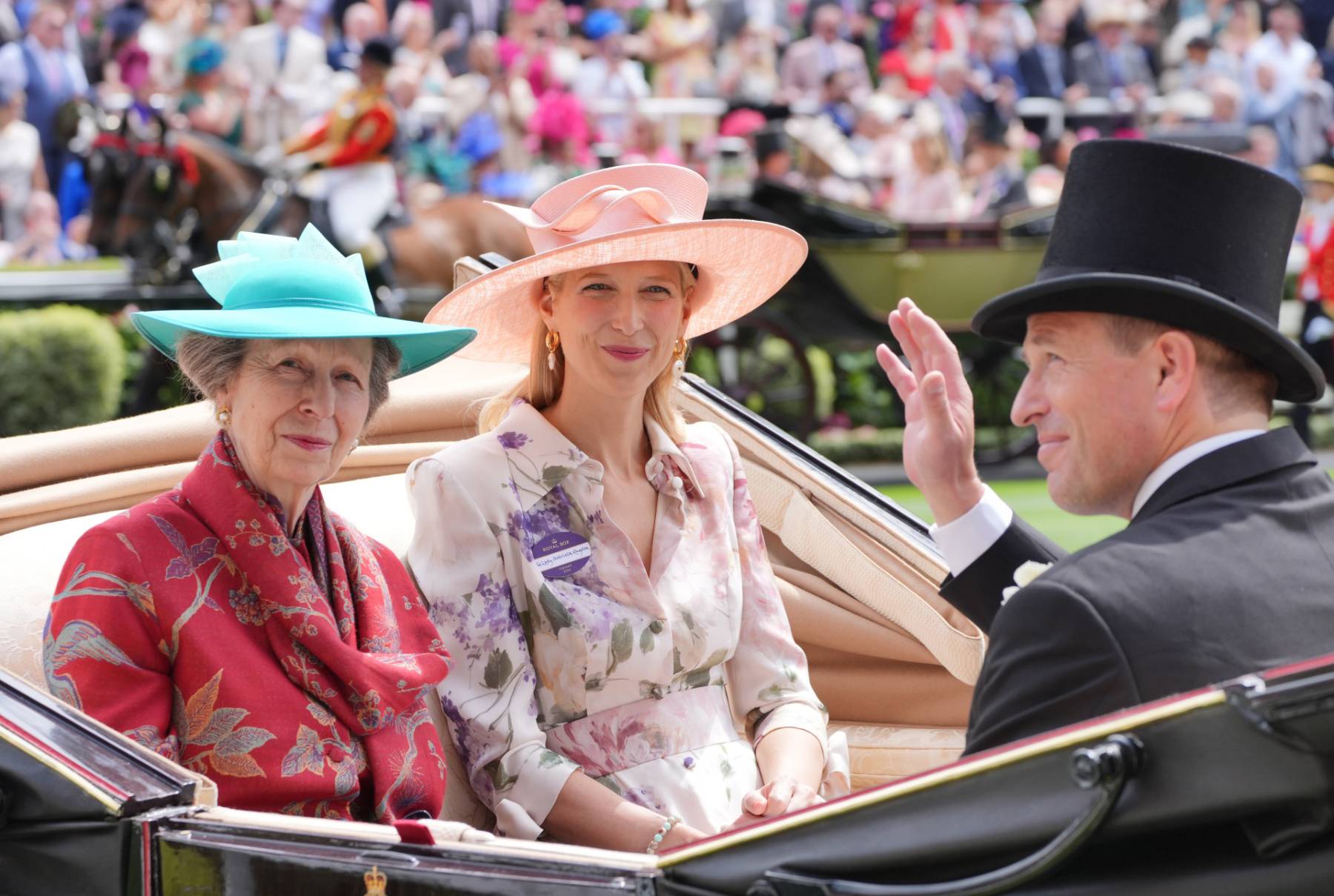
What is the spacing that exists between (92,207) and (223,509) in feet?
32.7

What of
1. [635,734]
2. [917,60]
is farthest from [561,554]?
[917,60]

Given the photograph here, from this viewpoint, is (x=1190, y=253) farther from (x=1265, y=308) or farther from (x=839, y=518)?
(x=839, y=518)

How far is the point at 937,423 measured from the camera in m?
1.95

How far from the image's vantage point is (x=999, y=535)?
79.4 inches

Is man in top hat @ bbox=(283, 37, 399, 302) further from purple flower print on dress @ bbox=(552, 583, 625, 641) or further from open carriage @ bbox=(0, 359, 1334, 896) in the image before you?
open carriage @ bbox=(0, 359, 1334, 896)

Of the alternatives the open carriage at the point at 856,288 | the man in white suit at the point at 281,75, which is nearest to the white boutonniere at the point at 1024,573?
the open carriage at the point at 856,288

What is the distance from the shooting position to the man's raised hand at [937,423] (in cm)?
195

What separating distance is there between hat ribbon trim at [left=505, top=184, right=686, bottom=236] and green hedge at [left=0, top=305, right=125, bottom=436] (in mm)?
7678

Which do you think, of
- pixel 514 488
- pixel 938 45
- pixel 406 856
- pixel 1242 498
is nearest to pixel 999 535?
pixel 1242 498

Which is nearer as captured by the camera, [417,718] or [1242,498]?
[1242,498]

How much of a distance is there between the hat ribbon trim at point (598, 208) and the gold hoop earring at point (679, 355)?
Result: 0.20 metres

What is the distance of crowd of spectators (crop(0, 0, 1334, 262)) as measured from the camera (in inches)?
464

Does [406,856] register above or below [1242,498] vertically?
below

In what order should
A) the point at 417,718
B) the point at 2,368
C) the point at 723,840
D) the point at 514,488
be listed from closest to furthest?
the point at 723,840 → the point at 417,718 → the point at 514,488 → the point at 2,368
